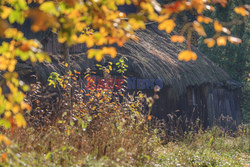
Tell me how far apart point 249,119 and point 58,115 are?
14051 mm

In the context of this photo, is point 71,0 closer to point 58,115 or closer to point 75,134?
point 75,134

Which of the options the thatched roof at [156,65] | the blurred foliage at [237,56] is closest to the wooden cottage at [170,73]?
the thatched roof at [156,65]

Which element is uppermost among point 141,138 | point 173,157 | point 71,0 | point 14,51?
point 71,0

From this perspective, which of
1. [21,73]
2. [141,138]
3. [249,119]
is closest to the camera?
[141,138]

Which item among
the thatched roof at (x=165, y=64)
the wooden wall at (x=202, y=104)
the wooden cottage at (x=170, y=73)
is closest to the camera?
the wooden cottage at (x=170, y=73)

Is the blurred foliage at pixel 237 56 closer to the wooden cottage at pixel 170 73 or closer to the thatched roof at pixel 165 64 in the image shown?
the wooden cottage at pixel 170 73

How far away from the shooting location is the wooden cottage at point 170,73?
11.2 m

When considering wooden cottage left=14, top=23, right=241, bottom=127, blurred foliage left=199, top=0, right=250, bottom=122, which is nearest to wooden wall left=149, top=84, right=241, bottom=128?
wooden cottage left=14, top=23, right=241, bottom=127

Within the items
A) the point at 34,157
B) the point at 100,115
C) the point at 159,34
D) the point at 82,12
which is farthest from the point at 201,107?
the point at 82,12

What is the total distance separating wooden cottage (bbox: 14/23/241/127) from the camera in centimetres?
1116

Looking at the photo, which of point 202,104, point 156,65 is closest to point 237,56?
point 202,104

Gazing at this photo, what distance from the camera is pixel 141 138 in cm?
575

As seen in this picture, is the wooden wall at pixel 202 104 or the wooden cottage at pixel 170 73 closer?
the wooden cottage at pixel 170 73

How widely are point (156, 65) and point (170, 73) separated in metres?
0.61
